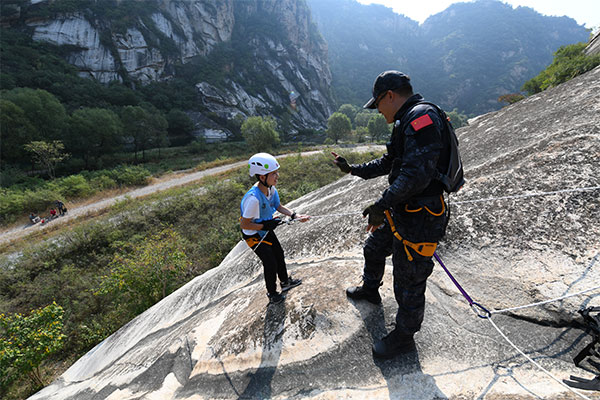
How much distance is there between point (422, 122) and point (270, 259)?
276 centimetres

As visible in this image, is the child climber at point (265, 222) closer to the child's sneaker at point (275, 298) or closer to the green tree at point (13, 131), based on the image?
the child's sneaker at point (275, 298)

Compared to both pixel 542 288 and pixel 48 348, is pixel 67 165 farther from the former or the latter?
pixel 542 288

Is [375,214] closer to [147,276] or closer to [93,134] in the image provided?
[147,276]

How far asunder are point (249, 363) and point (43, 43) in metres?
94.3

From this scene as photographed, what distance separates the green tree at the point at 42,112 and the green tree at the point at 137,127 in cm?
1119

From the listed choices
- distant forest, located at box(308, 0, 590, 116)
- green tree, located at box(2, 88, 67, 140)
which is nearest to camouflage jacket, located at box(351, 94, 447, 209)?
green tree, located at box(2, 88, 67, 140)

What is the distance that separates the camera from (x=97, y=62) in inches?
2589

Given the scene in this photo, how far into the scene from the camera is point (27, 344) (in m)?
7.01

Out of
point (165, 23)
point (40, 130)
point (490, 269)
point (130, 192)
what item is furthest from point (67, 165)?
point (165, 23)

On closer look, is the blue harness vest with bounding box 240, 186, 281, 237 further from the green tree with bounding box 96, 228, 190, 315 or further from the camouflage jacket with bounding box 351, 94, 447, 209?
the green tree with bounding box 96, 228, 190, 315

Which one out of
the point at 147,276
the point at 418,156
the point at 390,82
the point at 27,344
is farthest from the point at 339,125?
the point at 418,156

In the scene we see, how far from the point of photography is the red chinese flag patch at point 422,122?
2.31 metres

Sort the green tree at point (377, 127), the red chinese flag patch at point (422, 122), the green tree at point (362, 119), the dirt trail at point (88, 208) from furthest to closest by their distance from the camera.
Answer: the green tree at point (362, 119) < the green tree at point (377, 127) < the dirt trail at point (88, 208) < the red chinese flag patch at point (422, 122)

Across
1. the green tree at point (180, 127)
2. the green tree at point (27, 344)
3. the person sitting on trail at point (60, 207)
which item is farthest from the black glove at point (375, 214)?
the green tree at point (180, 127)
